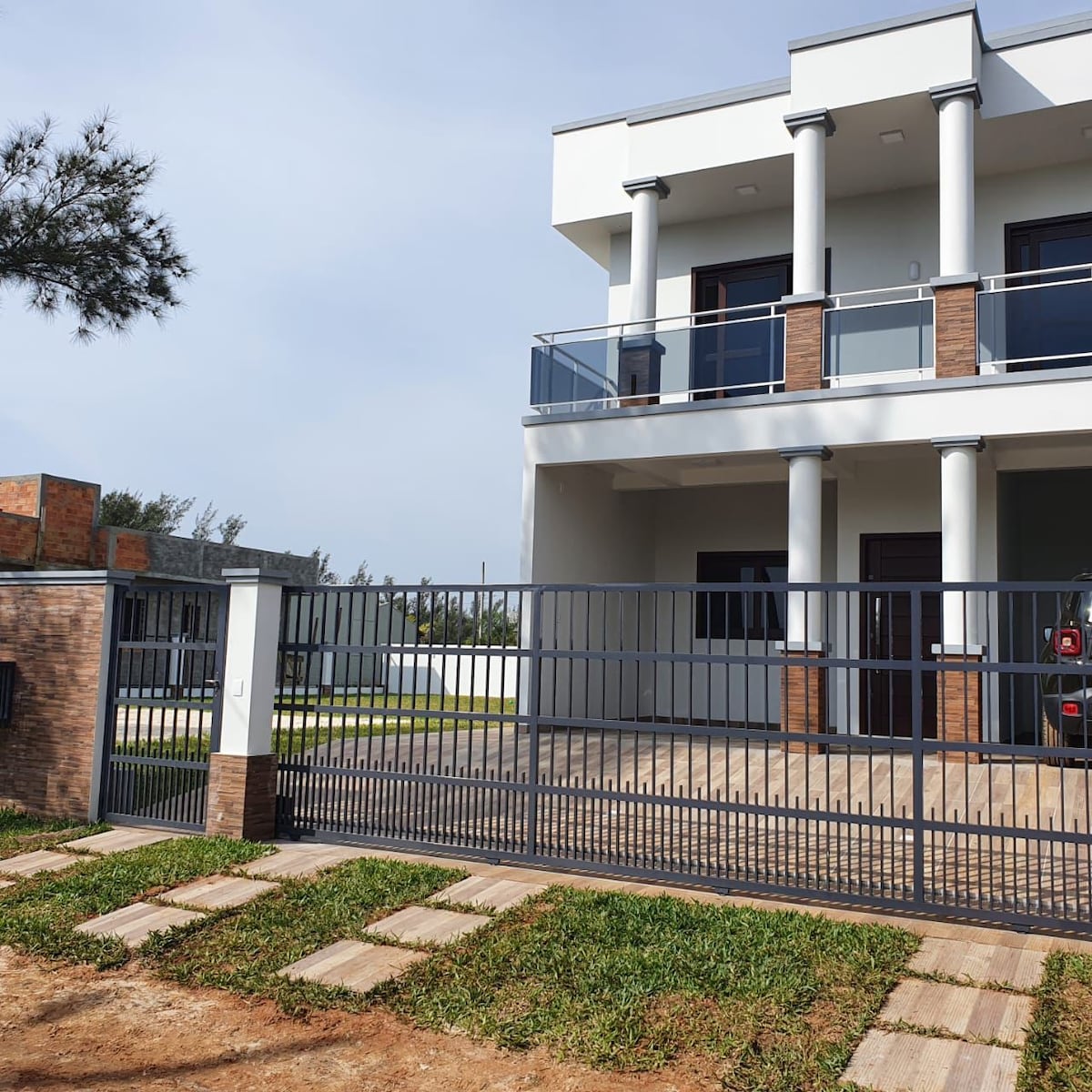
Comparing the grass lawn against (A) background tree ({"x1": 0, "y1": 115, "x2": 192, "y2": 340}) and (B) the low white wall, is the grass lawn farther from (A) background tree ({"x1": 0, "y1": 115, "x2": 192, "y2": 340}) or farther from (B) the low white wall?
(A) background tree ({"x1": 0, "y1": 115, "x2": 192, "y2": 340})

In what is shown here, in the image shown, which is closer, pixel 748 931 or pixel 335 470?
pixel 748 931

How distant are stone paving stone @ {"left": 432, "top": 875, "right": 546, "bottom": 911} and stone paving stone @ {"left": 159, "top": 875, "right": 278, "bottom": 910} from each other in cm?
101

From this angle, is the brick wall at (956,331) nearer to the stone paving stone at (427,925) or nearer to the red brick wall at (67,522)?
A: the stone paving stone at (427,925)

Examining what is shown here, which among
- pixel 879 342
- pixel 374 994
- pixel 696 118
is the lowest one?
pixel 374 994

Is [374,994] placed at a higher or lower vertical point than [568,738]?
lower

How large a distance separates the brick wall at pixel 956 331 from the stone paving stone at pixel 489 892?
7594 mm

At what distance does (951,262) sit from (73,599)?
924cm

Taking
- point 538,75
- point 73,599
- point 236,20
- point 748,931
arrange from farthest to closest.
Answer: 1. point 538,75
2. point 236,20
3. point 73,599
4. point 748,931

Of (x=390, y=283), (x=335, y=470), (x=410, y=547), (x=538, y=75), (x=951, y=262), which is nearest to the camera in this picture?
(x=538, y=75)

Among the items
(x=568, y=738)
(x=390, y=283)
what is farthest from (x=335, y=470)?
(x=568, y=738)

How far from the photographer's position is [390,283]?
17.3m

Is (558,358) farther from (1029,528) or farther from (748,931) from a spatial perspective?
(748,931)


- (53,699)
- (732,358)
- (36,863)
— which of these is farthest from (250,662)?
(732,358)

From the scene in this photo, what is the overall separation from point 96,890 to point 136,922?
0.67 meters
